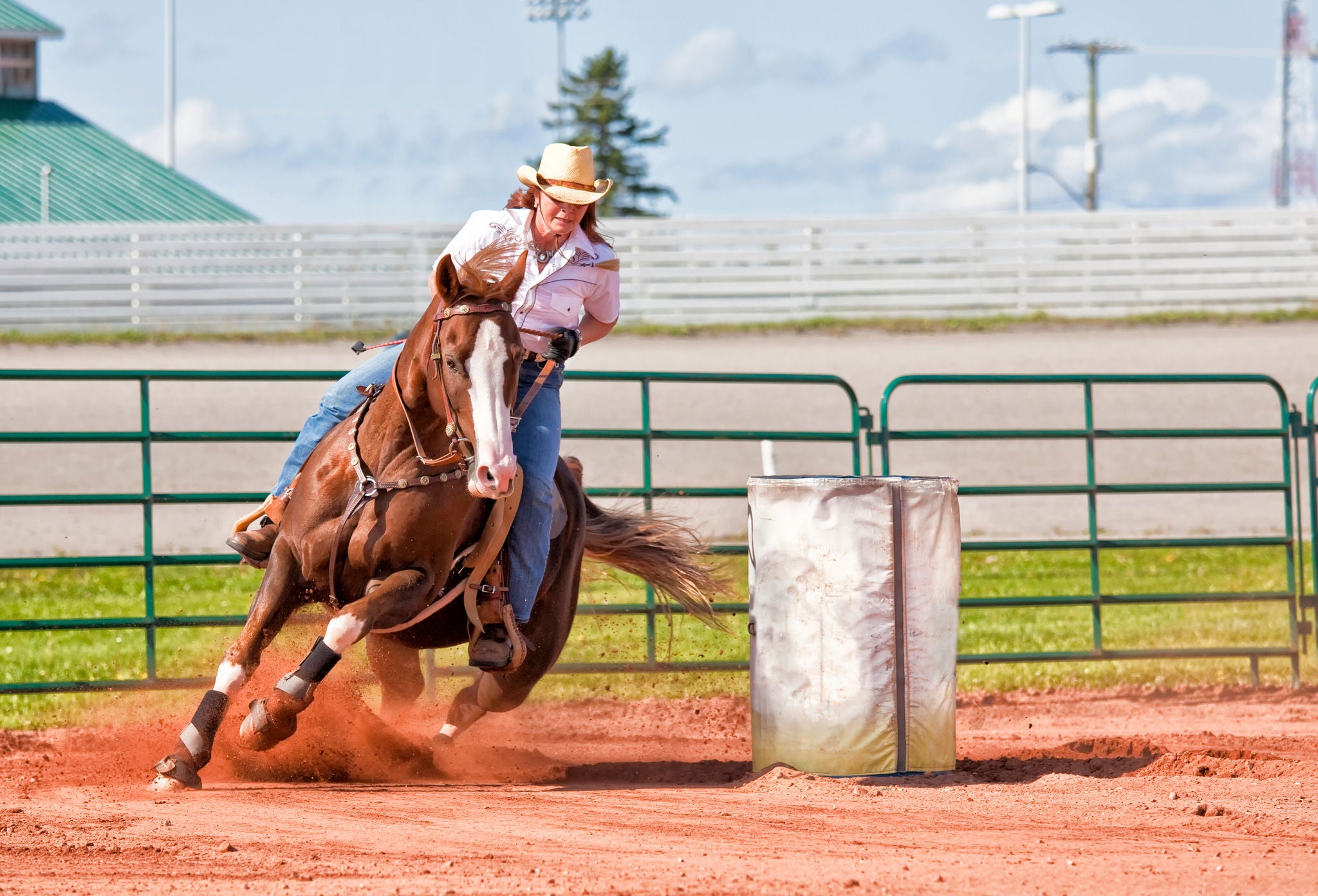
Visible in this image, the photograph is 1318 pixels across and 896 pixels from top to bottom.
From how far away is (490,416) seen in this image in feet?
15.0

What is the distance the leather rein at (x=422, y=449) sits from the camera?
4797mm

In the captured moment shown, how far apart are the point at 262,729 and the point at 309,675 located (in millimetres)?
255

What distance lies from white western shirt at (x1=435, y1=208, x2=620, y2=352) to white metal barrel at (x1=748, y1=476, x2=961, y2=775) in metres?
0.99

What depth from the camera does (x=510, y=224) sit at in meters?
5.25

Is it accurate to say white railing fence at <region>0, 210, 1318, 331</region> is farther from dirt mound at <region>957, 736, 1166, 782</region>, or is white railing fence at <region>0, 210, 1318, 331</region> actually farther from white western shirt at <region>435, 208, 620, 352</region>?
white western shirt at <region>435, 208, 620, 352</region>

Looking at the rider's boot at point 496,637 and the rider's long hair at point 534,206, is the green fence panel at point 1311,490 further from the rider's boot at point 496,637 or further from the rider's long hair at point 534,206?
the rider's boot at point 496,637

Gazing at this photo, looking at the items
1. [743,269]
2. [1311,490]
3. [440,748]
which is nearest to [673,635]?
[440,748]

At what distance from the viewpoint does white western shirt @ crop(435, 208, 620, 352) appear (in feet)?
17.1

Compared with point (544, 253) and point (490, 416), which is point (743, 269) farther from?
point (490, 416)

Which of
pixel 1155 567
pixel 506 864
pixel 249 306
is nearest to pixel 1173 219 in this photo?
pixel 1155 567

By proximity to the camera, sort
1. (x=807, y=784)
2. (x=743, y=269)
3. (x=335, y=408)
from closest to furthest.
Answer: (x=807, y=784) → (x=335, y=408) → (x=743, y=269)

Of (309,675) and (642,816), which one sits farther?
(309,675)

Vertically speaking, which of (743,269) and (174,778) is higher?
(743,269)

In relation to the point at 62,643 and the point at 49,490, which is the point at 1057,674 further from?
the point at 49,490
